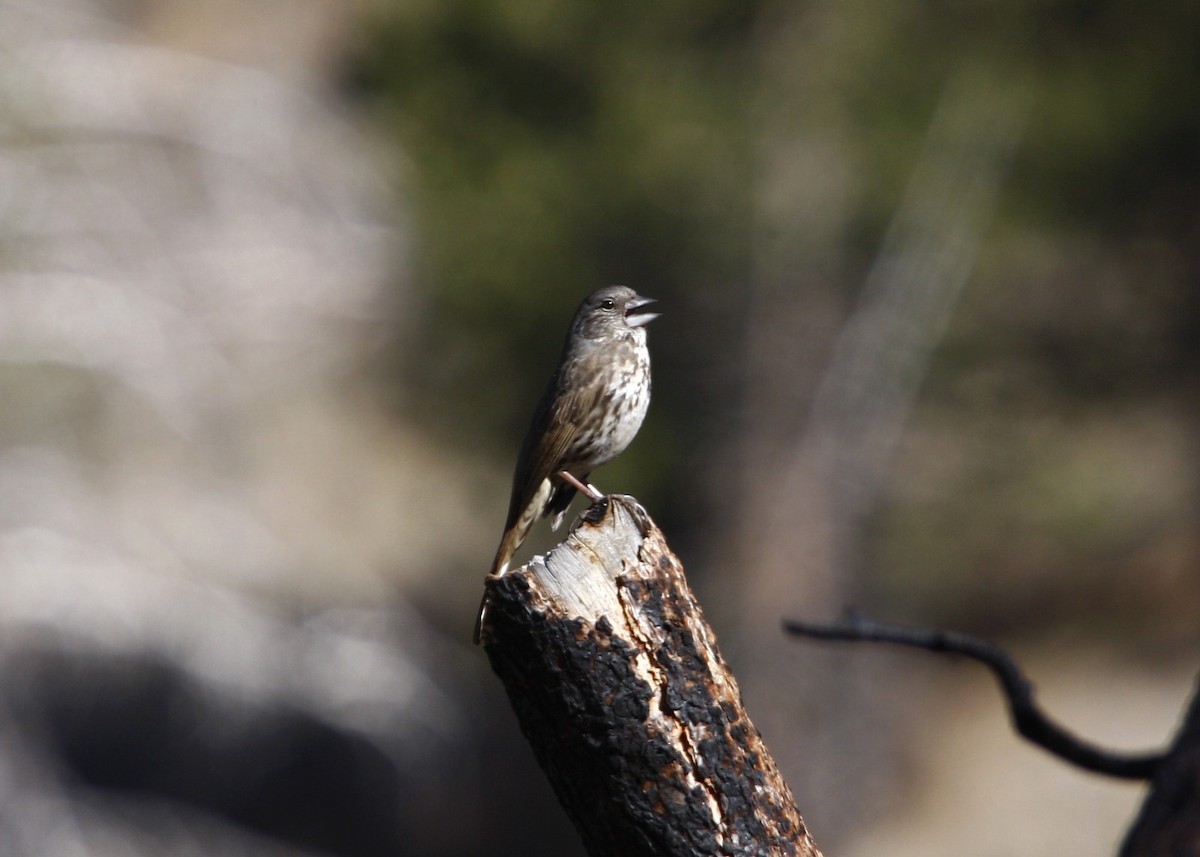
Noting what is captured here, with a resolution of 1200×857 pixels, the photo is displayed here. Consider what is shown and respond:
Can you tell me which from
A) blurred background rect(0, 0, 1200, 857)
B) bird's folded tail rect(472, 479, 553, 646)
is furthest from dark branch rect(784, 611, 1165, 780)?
blurred background rect(0, 0, 1200, 857)

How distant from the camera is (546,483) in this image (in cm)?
479

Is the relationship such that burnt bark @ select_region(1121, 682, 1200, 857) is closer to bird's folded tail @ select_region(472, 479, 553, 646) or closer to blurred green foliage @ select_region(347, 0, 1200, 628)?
bird's folded tail @ select_region(472, 479, 553, 646)

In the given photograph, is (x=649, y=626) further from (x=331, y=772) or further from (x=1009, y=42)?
(x=331, y=772)

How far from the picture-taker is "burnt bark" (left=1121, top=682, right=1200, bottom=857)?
2.02 meters

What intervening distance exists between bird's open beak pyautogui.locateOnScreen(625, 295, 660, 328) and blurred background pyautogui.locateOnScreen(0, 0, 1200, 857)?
570 centimetres

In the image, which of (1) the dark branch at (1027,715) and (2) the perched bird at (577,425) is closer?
(1) the dark branch at (1027,715)

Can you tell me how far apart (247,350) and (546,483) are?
10958 mm

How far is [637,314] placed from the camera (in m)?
5.29

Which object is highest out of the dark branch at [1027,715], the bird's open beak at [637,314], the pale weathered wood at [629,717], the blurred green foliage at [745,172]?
the blurred green foliage at [745,172]

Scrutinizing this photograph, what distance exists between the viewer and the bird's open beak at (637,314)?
4914 millimetres

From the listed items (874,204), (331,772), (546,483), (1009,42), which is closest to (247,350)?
(331,772)

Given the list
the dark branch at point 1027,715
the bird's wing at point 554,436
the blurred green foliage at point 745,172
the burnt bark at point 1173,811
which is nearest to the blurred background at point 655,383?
the blurred green foliage at point 745,172

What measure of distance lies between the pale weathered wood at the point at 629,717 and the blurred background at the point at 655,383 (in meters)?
8.28

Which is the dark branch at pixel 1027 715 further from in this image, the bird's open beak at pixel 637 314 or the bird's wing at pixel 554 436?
the bird's open beak at pixel 637 314
